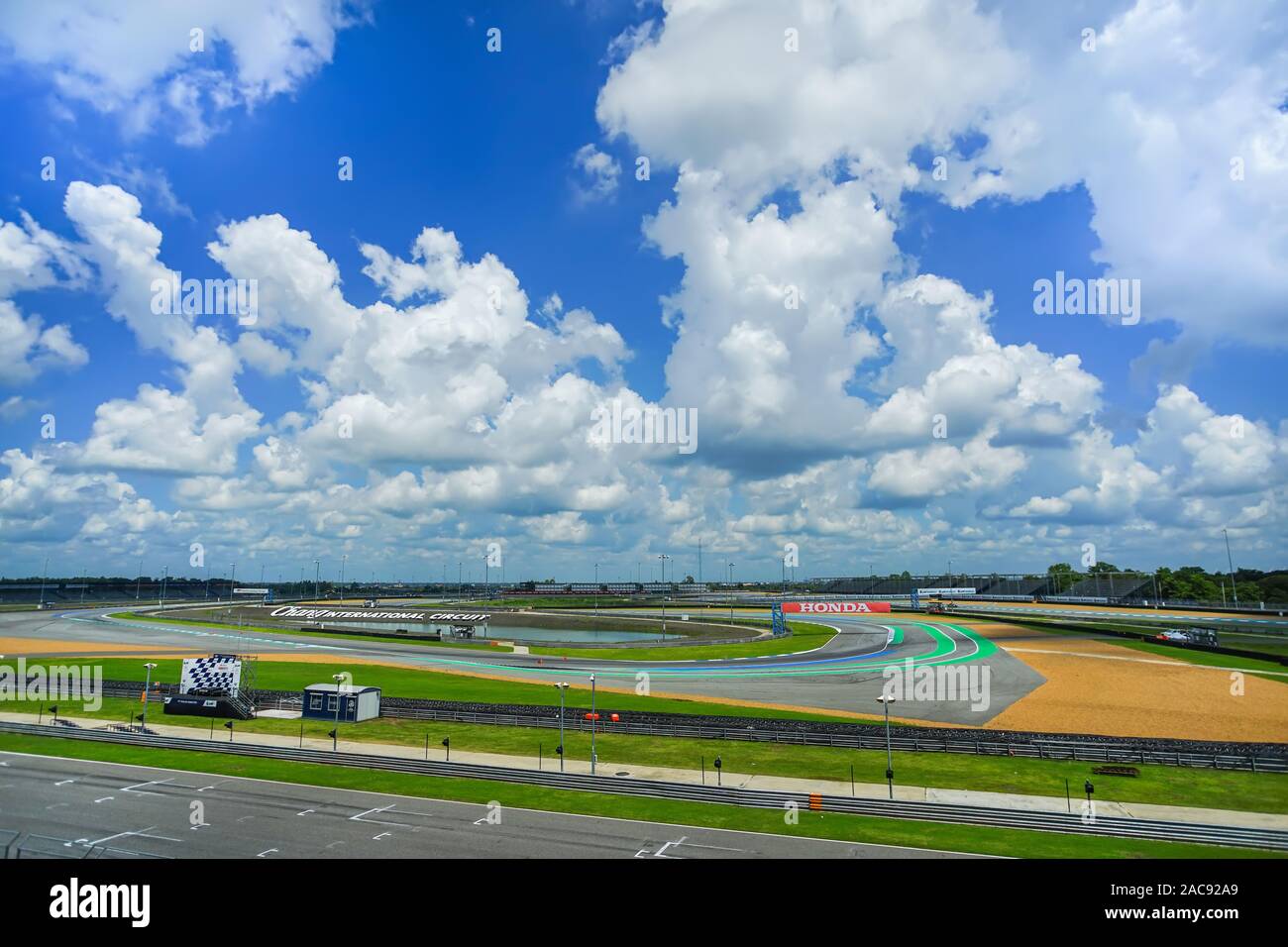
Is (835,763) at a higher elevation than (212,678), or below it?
below

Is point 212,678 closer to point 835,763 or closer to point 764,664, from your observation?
point 835,763

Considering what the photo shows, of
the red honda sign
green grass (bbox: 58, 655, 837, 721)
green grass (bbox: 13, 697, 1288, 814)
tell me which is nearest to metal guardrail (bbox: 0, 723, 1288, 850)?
green grass (bbox: 13, 697, 1288, 814)

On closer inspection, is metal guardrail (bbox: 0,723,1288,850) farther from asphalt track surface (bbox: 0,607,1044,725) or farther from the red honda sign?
the red honda sign

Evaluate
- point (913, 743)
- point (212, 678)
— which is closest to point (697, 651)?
point (913, 743)

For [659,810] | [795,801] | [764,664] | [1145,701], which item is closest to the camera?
[659,810]

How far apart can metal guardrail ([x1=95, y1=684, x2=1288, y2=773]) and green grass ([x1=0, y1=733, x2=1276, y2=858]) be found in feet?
40.7

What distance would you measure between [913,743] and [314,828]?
34372mm

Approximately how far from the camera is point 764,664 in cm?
8406

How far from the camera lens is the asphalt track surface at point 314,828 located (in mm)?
26594
